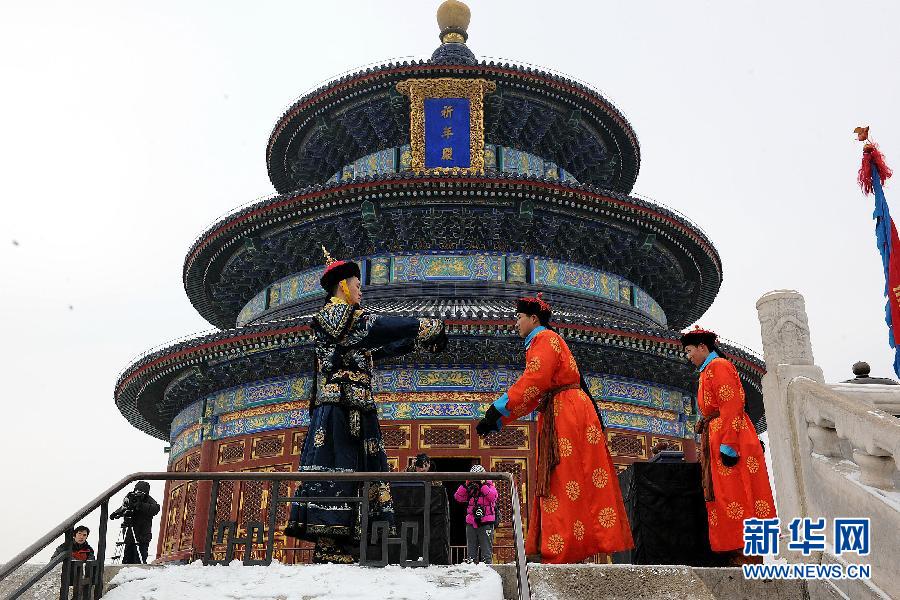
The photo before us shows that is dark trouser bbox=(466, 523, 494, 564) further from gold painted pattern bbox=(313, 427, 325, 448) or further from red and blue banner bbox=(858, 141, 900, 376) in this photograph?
red and blue banner bbox=(858, 141, 900, 376)

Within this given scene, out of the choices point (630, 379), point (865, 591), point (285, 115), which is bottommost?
point (865, 591)

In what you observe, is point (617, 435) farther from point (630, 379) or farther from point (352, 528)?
point (352, 528)

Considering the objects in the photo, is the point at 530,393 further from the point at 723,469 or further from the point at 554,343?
the point at 723,469

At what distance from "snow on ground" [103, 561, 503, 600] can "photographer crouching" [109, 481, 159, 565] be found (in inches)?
298

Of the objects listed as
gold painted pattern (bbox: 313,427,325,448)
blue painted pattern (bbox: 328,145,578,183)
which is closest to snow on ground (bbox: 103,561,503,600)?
gold painted pattern (bbox: 313,427,325,448)

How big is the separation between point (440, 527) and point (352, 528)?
1.95m

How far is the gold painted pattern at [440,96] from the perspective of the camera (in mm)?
19109

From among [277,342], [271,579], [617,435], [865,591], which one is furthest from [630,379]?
[271,579]

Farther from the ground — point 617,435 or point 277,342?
point 277,342

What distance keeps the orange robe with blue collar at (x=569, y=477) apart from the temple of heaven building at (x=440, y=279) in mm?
7738

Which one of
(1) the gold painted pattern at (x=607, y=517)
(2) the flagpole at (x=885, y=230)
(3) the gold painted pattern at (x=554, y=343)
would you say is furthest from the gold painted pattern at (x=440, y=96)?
(1) the gold painted pattern at (x=607, y=517)

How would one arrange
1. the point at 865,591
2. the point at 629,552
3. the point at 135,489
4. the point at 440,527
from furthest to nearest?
1. the point at 135,489
2. the point at 440,527
3. the point at 629,552
4. the point at 865,591

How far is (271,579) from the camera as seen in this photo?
4938 mm

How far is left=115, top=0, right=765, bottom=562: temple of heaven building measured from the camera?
48.7ft
